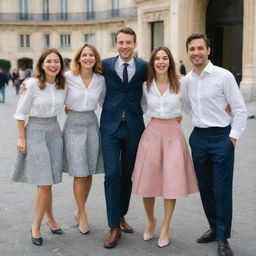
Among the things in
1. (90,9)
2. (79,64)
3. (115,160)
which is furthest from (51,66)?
(90,9)

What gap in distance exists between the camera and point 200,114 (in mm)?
4316

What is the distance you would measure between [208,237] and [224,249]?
1.21ft

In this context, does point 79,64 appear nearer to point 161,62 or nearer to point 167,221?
point 161,62

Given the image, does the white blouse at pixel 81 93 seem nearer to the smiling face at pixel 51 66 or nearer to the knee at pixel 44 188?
the smiling face at pixel 51 66

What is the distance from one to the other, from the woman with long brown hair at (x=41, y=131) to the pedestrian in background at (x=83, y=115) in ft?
0.36

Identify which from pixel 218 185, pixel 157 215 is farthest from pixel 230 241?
pixel 157 215

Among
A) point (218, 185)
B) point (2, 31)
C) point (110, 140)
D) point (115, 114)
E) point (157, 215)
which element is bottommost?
point (157, 215)

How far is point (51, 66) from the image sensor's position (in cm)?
452

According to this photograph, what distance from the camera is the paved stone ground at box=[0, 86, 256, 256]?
4371 millimetres

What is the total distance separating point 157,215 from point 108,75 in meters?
1.90

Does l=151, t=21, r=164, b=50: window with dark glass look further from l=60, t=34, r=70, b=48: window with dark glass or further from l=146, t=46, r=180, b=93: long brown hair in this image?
l=60, t=34, r=70, b=48: window with dark glass

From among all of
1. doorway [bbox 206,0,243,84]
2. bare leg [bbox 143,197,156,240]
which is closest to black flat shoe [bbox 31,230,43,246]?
bare leg [bbox 143,197,156,240]

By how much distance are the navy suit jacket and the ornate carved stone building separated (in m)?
14.7

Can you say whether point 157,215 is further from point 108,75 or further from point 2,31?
point 2,31
